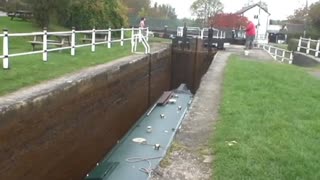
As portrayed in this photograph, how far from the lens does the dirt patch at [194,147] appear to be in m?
5.21

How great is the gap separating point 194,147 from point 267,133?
4.52ft

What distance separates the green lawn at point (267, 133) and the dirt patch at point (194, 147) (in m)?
0.15

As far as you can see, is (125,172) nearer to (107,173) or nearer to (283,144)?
(107,173)

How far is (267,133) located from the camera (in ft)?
22.7

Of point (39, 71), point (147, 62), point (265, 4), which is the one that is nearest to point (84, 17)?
point (147, 62)

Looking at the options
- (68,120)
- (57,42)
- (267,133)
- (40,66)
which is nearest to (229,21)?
(57,42)

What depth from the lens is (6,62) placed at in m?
9.06

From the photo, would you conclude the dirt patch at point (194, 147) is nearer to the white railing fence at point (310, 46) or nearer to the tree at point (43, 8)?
the tree at point (43, 8)

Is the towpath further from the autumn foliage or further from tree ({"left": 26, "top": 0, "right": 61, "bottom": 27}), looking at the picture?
the autumn foliage

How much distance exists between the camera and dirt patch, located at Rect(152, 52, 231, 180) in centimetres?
521

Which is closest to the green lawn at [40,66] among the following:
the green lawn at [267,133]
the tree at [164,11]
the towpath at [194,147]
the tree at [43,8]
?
the towpath at [194,147]

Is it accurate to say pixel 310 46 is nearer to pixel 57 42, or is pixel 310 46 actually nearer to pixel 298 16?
pixel 57 42

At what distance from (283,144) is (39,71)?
221 inches

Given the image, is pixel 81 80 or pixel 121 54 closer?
pixel 81 80
